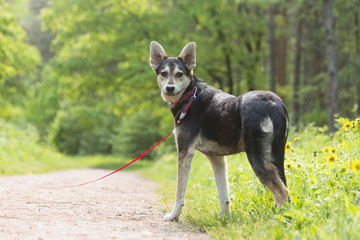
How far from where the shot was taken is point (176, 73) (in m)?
5.22

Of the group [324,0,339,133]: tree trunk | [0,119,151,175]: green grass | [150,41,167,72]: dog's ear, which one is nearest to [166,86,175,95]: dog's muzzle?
[150,41,167,72]: dog's ear

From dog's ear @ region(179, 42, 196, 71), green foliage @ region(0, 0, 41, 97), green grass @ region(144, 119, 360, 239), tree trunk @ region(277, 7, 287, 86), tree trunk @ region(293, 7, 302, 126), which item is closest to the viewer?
green grass @ region(144, 119, 360, 239)

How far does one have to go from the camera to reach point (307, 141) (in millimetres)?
8281

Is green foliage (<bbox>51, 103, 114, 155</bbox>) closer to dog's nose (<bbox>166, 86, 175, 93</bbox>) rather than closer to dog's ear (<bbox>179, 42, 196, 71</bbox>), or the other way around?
dog's ear (<bbox>179, 42, 196, 71</bbox>)

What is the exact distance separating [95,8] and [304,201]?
18.2 m

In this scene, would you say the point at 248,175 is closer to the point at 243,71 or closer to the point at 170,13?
the point at 243,71

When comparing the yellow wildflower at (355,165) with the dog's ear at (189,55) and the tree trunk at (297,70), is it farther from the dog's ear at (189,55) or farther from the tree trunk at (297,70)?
the tree trunk at (297,70)

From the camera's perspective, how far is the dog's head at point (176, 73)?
202 inches

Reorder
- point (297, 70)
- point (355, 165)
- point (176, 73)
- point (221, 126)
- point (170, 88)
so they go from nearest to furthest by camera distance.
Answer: point (355, 165), point (221, 126), point (170, 88), point (176, 73), point (297, 70)

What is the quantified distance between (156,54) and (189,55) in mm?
536

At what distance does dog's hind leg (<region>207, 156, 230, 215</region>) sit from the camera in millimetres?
4969

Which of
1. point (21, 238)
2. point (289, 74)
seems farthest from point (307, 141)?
point (289, 74)

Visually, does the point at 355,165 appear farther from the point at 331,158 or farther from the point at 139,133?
the point at 139,133

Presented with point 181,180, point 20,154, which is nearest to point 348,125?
point 181,180
